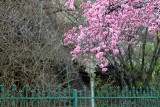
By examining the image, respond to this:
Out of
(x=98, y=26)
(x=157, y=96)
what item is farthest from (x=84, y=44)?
(x=157, y=96)

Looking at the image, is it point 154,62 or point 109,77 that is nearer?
point 154,62

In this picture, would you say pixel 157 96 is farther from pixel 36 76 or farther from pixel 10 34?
pixel 10 34

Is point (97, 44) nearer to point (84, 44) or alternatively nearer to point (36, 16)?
point (84, 44)

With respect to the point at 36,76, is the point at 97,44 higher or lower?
higher

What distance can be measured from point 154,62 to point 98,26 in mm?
2849

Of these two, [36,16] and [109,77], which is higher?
[36,16]

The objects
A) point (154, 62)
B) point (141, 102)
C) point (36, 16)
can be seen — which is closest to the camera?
point (141, 102)

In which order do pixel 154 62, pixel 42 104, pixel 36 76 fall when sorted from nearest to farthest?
pixel 42 104, pixel 36 76, pixel 154 62

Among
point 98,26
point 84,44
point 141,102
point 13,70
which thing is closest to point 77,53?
point 84,44

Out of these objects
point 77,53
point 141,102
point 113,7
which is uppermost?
point 113,7

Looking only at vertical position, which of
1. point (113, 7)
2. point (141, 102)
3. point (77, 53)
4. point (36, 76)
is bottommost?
point (141, 102)

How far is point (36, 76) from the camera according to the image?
31.6ft

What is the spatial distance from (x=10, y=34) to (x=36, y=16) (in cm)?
121

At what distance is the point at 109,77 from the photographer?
14016mm
